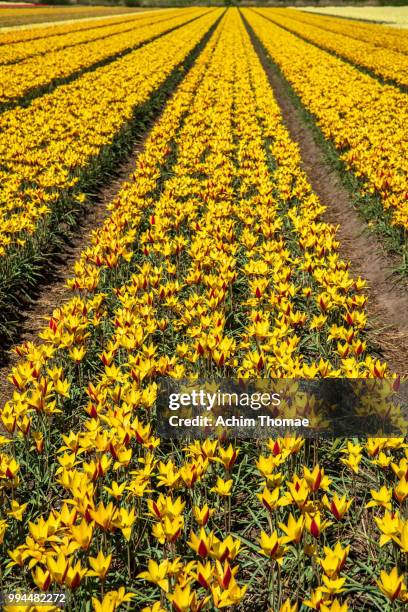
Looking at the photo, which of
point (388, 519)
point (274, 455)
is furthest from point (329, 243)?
point (388, 519)

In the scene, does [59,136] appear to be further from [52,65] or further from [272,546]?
[52,65]

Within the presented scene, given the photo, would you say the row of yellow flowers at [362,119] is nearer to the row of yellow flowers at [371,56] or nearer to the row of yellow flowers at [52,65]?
the row of yellow flowers at [371,56]

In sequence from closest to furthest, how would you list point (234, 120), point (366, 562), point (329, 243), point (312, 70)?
point (366, 562)
point (329, 243)
point (234, 120)
point (312, 70)

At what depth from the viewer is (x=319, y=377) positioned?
4059mm

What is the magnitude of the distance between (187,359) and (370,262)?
4.95 metres

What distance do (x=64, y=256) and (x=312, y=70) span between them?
18271 millimetres

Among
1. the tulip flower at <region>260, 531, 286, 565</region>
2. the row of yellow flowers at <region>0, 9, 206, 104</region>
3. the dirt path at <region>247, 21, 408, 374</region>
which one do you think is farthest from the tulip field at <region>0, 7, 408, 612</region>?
the row of yellow flowers at <region>0, 9, 206, 104</region>

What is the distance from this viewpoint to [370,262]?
8.45 m

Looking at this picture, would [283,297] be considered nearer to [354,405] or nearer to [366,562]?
[354,405]

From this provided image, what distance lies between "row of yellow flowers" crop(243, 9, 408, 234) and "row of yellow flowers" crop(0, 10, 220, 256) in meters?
5.51

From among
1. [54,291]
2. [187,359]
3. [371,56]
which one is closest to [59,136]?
[54,291]

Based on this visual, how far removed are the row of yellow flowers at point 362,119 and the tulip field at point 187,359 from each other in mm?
92

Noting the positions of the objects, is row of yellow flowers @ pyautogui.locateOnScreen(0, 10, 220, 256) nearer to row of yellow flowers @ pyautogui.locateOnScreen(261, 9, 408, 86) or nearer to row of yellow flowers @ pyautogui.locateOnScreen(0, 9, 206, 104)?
row of yellow flowers @ pyautogui.locateOnScreen(0, 9, 206, 104)

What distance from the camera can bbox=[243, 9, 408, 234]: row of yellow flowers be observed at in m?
9.02
